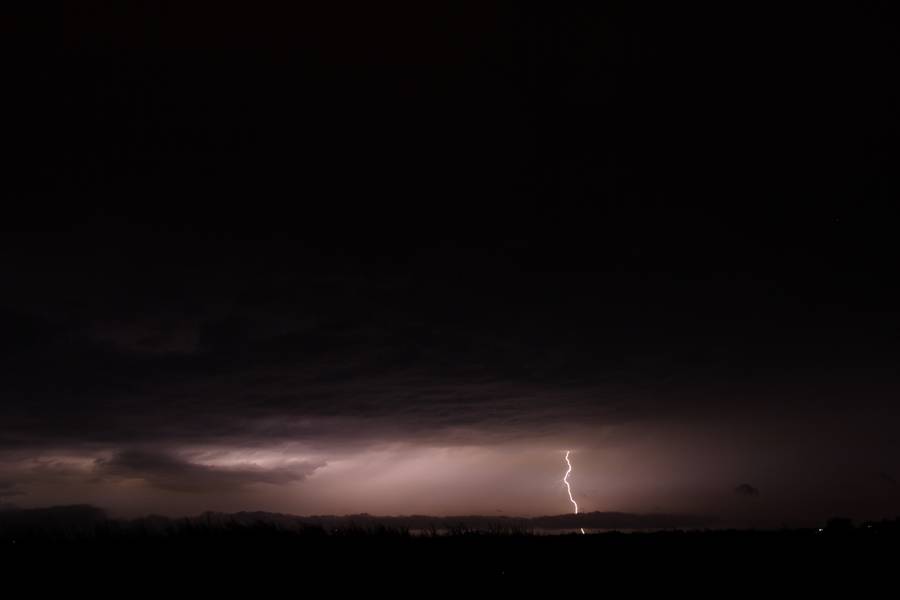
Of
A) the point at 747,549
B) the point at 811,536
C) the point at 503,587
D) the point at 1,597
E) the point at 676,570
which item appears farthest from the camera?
the point at 811,536

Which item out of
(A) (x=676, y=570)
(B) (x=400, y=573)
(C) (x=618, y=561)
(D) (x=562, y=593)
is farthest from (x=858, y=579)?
(B) (x=400, y=573)

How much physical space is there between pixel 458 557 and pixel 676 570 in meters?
5.09

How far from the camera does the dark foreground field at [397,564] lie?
15.4 m

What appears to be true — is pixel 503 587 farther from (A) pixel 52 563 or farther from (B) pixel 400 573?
(A) pixel 52 563

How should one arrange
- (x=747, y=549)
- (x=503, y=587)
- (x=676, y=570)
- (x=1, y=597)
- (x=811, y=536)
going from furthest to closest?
(x=811, y=536) < (x=747, y=549) < (x=676, y=570) < (x=503, y=587) < (x=1, y=597)

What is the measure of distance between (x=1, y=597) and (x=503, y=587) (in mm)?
9869

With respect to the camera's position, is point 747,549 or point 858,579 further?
point 747,549

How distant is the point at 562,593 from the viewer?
15617 millimetres

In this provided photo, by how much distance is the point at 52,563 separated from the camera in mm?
16453

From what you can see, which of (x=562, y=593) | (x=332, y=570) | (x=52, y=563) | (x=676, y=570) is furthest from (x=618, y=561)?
(x=52, y=563)

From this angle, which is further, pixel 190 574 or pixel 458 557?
pixel 458 557

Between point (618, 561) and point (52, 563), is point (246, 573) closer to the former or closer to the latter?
point (52, 563)

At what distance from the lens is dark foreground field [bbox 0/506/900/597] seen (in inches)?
607

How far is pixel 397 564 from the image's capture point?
16.8 metres
